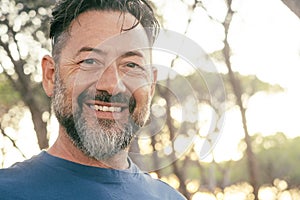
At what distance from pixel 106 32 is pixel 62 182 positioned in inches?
19.3

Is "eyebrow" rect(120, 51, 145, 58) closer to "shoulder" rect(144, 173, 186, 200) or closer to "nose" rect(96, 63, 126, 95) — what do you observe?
"nose" rect(96, 63, 126, 95)

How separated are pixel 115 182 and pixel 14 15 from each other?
733 cm

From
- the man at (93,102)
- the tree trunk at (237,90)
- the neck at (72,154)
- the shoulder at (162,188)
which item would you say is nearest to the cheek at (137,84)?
the man at (93,102)

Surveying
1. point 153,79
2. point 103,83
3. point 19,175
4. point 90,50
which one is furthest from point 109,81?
point 19,175

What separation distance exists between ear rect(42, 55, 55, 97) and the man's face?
6 cm

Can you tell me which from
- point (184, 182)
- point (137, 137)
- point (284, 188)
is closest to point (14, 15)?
point (184, 182)

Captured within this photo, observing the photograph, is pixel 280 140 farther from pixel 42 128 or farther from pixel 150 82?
pixel 150 82

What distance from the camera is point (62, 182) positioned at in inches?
82.6

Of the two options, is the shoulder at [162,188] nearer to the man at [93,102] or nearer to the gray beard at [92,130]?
the man at [93,102]

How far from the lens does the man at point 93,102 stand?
2.09 m

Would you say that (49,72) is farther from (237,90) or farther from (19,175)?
(237,90)

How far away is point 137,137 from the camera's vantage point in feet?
7.52

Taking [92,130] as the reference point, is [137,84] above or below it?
above

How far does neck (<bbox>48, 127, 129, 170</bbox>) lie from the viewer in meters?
2.17
